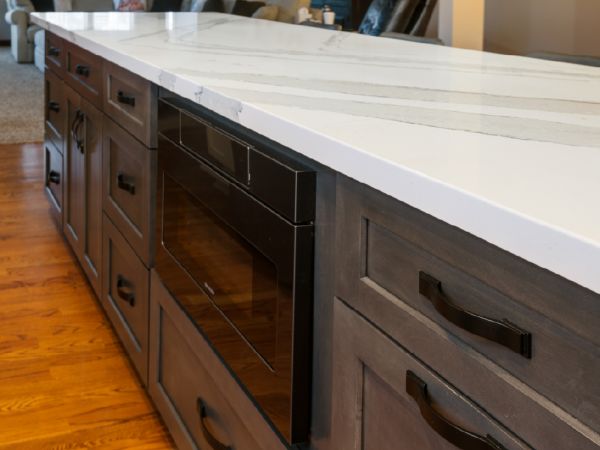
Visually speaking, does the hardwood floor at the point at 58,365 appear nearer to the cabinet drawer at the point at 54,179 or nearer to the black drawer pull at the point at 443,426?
the cabinet drawer at the point at 54,179

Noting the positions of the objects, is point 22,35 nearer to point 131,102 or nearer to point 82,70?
point 82,70

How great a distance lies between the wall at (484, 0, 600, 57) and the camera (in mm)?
6000

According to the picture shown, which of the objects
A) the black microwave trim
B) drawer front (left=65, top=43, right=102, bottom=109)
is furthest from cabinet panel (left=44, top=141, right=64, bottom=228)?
the black microwave trim

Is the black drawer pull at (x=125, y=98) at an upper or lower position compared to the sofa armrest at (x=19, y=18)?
lower

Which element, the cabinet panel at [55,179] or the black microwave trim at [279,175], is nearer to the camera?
the black microwave trim at [279,175]

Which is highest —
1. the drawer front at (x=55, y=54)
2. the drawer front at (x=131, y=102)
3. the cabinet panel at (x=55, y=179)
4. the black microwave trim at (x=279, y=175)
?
the drawer front at (x=55, y=54)

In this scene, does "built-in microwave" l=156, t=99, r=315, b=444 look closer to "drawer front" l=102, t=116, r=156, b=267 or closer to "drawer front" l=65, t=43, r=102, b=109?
"drawer front" l=102, t=116, r=156, b=267

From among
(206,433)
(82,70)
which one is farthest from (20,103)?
(206,433)

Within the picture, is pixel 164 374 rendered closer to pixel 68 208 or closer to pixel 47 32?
pixel 68 208

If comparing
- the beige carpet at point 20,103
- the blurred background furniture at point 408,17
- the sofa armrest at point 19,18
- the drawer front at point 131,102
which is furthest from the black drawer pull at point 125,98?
the sofa armrest at point 19,18

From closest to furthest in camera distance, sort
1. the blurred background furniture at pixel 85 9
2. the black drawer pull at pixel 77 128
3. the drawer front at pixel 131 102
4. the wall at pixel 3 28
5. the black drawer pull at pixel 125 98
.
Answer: the drawer front at pixel 131 102, the black drawer pull at pixel 125 98, the black drawer pull at pixel 77 128, the blurred background furniture at pixel 85 9, the wall at pixel 3 28

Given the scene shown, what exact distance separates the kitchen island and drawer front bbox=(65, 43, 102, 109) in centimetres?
85

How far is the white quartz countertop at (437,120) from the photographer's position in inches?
26.9

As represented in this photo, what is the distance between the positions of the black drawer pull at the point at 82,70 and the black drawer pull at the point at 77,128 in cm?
12
